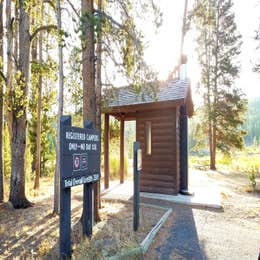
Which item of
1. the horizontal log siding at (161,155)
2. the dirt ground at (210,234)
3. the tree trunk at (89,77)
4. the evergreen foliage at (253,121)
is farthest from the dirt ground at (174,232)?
the evergreen foliage at (253,121)

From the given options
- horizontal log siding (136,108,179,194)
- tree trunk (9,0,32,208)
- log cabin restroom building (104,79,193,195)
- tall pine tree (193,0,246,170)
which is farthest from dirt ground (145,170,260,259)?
tall pine tree (193,0,246,170)

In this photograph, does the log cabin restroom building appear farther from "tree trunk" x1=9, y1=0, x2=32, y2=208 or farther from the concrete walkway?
"tree trunk" x1=9, y1=0, x2=32, y2=208

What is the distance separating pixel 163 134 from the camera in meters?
7.79

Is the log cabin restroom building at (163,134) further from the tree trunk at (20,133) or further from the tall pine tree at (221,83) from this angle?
the tall pine tree at (221,83)

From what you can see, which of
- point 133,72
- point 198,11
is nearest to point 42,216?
point 133,72

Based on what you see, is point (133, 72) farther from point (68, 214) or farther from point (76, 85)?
point (68, 214)

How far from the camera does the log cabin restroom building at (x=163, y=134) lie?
754 centimetres

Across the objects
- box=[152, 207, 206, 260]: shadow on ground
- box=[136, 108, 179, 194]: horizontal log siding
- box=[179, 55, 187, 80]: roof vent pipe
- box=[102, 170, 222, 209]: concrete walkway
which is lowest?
box=[102, 170, 222, 209]: concrete walkway

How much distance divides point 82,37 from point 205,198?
566cm

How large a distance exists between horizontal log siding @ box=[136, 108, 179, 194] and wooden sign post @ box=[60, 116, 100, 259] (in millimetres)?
4189

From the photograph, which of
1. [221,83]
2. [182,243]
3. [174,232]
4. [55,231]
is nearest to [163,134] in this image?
[174,232]

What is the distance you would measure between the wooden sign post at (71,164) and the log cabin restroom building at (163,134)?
12.2 ft

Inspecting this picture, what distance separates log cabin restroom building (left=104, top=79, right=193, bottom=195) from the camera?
7.54 meters

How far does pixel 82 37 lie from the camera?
11.8 feet
